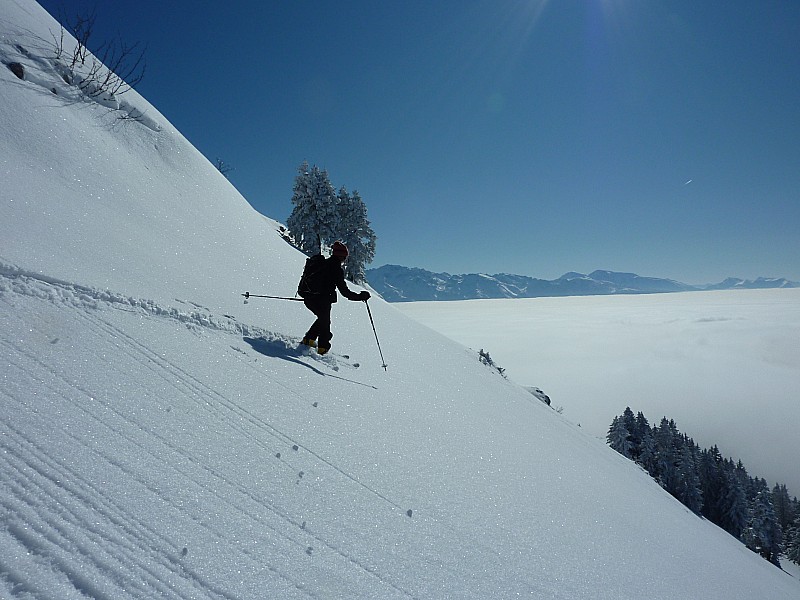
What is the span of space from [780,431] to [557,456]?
912ft

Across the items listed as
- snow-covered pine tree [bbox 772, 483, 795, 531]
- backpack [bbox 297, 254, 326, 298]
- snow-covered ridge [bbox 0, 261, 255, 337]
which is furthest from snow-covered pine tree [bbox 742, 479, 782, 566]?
snow-covered ridge [bbox 0, 261, 255, 337]

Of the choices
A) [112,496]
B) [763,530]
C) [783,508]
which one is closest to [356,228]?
[112,496]

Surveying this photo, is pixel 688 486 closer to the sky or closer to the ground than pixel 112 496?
closer to the ground

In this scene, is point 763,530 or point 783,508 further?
point 783,508

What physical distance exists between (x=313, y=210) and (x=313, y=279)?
105 ft

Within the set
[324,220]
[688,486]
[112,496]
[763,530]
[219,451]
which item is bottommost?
[763,530]

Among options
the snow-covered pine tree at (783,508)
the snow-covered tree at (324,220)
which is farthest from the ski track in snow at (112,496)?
the snow-covered pine tree at (783,508)

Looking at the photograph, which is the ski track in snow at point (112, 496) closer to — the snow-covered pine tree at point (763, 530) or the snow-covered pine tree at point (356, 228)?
the snow-covered pine tree at point (356, 228)

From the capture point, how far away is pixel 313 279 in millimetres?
6707

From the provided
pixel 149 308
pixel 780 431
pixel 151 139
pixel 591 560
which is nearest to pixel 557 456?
pixel 591 560

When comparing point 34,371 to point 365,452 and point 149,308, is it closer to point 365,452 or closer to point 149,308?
point 149,308

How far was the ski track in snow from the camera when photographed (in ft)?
5.97

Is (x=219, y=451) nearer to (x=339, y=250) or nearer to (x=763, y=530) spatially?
(x=339, y=250)

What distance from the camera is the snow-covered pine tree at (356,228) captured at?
37.7m
